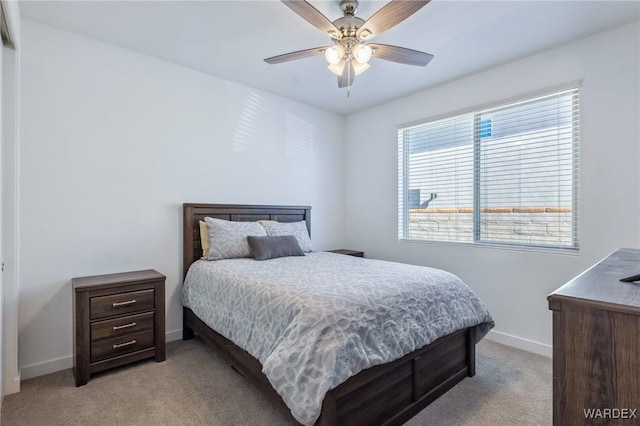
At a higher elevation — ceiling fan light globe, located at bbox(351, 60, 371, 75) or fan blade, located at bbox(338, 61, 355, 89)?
ceiling fan light globe, located at bbox(351, 60, 371, 75)

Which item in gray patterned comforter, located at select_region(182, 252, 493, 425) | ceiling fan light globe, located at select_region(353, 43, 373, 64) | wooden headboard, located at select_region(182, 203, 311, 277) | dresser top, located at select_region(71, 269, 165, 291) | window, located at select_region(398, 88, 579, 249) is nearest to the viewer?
gray patterned comforter, located at select_region(182, 252, 493, 425)

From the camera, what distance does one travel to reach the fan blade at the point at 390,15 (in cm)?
169

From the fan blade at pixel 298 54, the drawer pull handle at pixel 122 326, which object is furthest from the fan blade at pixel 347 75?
the drawer pull handle at pixel 122 326

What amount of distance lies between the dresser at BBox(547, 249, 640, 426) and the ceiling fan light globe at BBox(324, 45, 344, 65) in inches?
73.2

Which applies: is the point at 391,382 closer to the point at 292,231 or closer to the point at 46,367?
the point at 292,231

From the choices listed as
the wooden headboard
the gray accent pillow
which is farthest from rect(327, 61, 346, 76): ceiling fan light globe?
the wooden headboard

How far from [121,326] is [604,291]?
9.41 feet

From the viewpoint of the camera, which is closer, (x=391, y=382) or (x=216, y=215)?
(x=391, y=382)

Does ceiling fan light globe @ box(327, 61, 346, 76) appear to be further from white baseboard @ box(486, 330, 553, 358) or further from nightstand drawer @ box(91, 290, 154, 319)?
white baseboard @ box(486, 330, 553, 358)

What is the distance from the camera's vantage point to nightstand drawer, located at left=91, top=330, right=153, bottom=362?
2307mm

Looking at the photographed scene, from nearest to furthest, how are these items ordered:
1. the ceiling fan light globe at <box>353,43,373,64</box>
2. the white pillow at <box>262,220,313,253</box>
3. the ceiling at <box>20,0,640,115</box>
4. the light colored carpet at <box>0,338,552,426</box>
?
the light colored carpet at <box>0,338,552,426</box> < the ceiling fan light globe at <box>353,43,373,64</box> < the ceiling at <box>20,0,640,115</box> < the white pillow at <box>262,220,313,253</box>

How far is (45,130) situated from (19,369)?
1.79m

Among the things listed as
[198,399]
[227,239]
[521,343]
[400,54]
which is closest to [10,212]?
[227,239]

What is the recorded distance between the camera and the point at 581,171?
8.58 feet
